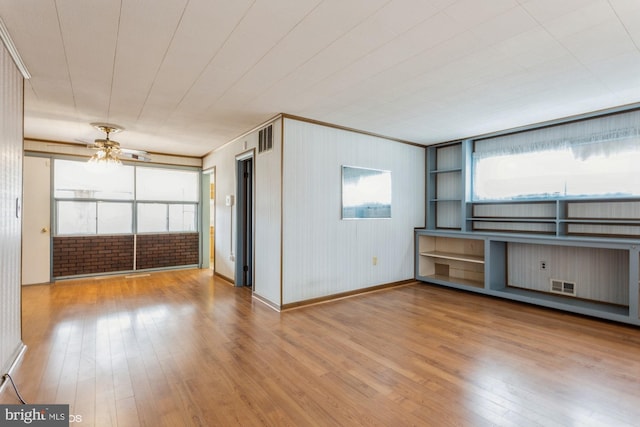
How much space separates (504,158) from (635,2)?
323 centimetres

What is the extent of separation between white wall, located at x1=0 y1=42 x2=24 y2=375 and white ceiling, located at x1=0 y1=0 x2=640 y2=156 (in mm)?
282

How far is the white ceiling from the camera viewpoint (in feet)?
6.66

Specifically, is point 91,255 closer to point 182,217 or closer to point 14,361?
point 182,217

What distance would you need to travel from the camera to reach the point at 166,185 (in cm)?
691

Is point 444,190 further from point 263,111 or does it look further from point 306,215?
point 263,111

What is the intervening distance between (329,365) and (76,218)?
587cm

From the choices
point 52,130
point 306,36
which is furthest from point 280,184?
point 52,130

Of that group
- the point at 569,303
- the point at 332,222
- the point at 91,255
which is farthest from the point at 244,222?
the point at 569,303

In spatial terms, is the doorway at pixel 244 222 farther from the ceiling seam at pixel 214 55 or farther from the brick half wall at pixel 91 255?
the brick half wall at pixel 91 255

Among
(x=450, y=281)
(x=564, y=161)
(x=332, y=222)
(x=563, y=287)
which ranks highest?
(x=564, y=161)

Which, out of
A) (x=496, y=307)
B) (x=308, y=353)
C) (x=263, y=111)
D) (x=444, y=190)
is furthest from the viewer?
(x=444, y=190)

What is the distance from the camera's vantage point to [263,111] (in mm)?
4008

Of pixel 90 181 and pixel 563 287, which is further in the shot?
pixel 90 181

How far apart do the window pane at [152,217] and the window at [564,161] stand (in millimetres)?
6228
